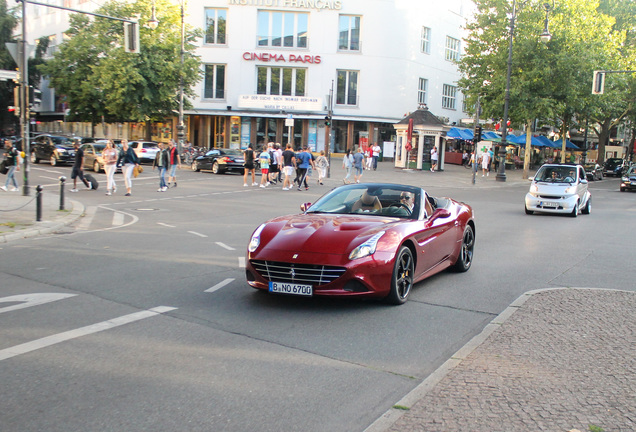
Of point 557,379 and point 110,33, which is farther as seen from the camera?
point 110,33

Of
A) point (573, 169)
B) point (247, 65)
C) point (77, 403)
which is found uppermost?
point (247, 65)

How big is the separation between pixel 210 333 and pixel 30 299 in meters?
2.59

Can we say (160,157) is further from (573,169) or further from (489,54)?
(489,54)

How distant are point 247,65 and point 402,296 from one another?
46.6 metres

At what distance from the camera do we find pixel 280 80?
169 feet

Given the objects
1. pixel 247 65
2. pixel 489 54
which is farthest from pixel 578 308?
pixel 247 65

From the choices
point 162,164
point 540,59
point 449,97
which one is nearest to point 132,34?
point 162,164

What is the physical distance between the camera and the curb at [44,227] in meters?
11.8

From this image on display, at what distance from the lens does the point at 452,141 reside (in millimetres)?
61344

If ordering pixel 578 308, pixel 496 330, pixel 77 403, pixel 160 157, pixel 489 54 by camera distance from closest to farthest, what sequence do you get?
pixel 77 403
pixel 496 330
pixel 578 308
pixel 160 157
pixel 489 54

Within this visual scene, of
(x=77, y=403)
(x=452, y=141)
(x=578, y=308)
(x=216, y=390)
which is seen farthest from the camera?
(x=452, y=141)

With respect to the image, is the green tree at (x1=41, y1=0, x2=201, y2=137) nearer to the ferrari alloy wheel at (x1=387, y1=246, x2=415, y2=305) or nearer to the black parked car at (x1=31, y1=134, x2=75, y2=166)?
the black parked car at (x1=31, y1=134, x2=75, y2=166)

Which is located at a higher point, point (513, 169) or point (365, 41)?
point (365, 41)

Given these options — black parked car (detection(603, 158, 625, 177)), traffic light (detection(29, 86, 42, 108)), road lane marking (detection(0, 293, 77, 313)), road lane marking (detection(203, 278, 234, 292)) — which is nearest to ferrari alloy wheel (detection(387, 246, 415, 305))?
road lane marking (detection(203, 278, 234, 292))
